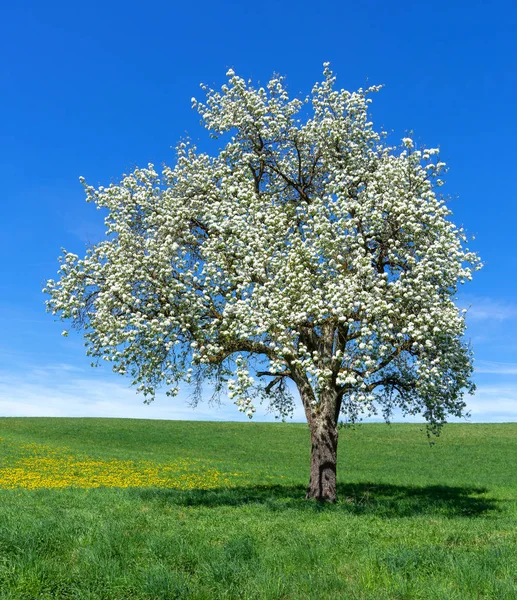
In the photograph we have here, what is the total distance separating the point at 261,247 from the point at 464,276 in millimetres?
7018

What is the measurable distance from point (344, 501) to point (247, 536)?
36.3 feet

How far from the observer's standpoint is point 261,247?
20.2 m

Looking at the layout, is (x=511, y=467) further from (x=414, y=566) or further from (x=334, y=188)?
(x=414, y=566)

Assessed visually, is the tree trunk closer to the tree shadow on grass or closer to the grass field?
the tree shadow on grass

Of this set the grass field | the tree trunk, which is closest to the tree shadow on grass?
the grass field

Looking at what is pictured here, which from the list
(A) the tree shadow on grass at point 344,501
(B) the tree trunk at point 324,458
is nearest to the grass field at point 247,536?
(A) the tree shadow on grass at point 344,501

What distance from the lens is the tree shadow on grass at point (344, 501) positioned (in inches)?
803

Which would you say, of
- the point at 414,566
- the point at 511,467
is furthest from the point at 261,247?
the point at 511,467

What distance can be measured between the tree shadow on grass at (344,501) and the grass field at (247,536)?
78 mm

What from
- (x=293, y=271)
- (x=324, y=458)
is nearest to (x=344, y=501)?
(x=324, y=458)

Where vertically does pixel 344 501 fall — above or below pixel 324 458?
below

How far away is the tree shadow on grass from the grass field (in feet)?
0.26

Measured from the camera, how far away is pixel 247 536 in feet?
42.6

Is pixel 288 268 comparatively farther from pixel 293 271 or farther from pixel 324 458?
pixel 324 458
